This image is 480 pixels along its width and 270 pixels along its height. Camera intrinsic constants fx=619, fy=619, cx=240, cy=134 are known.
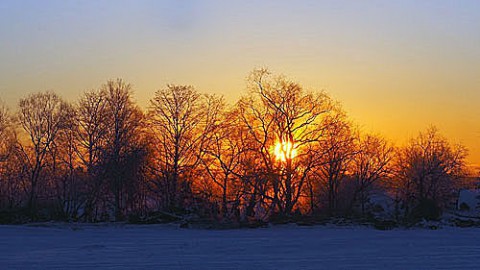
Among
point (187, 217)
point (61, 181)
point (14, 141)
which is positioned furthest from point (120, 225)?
point (14, 141)

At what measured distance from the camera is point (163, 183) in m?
35.8

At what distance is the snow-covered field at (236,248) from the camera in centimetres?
1409

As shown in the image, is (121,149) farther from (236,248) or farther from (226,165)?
(236,248)

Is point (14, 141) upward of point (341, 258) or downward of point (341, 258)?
upward

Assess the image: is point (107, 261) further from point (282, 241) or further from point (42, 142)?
point (42, 142)

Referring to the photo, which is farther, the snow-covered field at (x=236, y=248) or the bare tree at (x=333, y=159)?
the bare tree at (x=333, y=159)

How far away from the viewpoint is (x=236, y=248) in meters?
16.8

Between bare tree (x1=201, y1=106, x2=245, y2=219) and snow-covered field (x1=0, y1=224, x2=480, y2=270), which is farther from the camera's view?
bare tree (x1=201, y1=106, x2=245, y2=219)

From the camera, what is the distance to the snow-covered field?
14.1m

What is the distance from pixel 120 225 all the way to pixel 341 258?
11.1m

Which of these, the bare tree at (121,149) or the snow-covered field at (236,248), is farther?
the bare tree at (121,149)

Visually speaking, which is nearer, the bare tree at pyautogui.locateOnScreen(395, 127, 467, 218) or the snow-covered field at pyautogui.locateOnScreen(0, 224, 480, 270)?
the snow-covered field at pyautogui.locateOnScreen(0, 224, 480, 270)

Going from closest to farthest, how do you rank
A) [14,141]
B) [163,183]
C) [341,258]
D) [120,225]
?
[341,258], [120,225], [163,183], [14,141]

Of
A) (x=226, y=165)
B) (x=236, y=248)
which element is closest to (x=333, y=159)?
(x=226, y=165)
